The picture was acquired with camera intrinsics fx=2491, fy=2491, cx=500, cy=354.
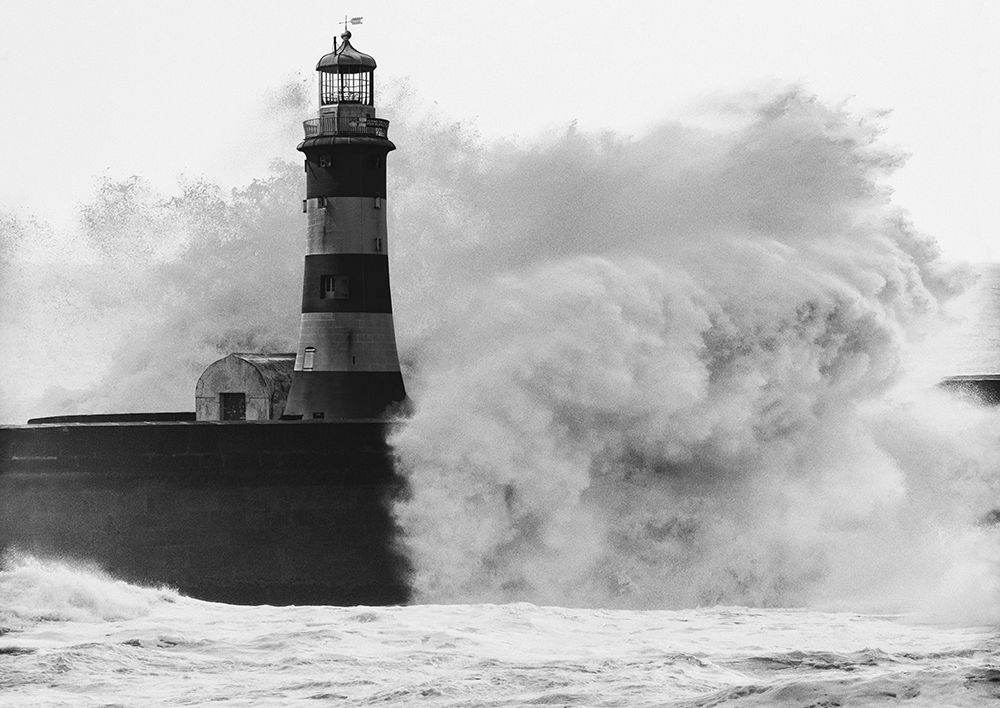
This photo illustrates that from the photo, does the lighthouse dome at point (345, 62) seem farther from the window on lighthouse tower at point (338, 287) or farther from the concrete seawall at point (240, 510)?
the concrete seawall at point (240, 510)

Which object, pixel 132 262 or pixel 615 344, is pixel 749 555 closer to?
pixel 615 344

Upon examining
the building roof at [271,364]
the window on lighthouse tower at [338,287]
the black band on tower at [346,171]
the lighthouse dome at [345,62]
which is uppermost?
the lighthouse dome at [345,62]

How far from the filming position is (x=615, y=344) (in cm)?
2567

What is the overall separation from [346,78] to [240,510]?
16.5 feet

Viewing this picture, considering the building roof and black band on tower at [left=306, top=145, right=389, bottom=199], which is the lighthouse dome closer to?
black band on tower at [left=306, top=145, right=389, bottom=199]

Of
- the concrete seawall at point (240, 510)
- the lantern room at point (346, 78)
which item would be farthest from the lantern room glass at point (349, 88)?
the concrete seawall at point (240, 510)

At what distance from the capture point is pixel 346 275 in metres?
26.6

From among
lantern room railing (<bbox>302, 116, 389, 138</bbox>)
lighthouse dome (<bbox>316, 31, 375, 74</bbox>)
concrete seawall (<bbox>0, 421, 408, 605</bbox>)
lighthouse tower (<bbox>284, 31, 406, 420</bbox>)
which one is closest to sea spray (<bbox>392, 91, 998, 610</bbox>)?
concrete seawall (<bbox>0, 421, 408, 605</bbox>)

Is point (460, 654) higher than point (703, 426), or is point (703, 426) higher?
point (703, 426)

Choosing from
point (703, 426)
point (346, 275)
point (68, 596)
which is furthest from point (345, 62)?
point (68, 596)

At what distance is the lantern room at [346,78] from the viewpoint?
27.0 meters

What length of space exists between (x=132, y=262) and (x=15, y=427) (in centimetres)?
876

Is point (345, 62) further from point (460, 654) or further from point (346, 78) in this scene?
point (460, 654)

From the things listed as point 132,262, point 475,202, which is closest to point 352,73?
point 475,202
